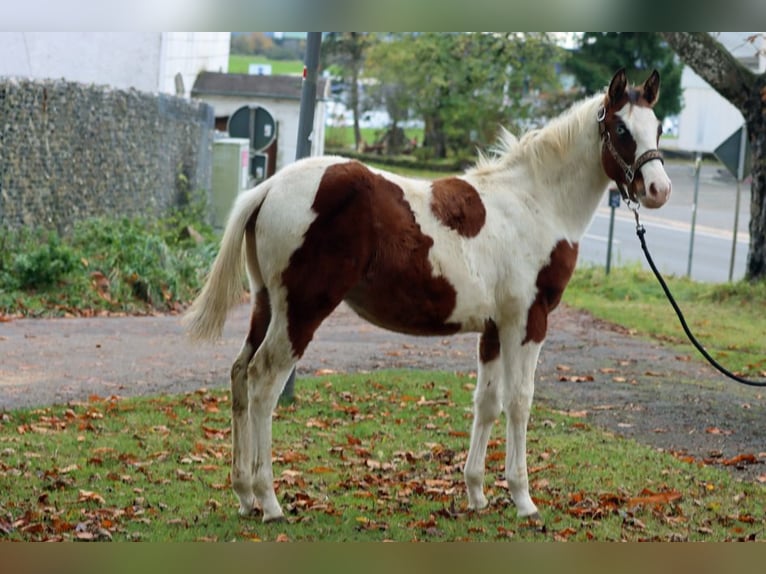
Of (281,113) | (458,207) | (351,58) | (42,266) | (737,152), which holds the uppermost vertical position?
(351,58)

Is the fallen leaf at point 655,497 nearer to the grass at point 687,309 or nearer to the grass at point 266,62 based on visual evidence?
the grass at point 687,309

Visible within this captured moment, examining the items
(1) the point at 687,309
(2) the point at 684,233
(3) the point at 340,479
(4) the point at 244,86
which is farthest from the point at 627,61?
(3) the point at 340,479

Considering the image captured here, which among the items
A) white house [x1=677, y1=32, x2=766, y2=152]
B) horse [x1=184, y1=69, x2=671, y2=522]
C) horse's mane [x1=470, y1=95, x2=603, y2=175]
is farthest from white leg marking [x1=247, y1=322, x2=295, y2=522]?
white house [x1=677, y1=32, x2=766, y2=152]

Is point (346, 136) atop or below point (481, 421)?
atop

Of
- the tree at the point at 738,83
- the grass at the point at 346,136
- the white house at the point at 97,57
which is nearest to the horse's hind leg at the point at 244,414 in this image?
the tree at the point at 738,83

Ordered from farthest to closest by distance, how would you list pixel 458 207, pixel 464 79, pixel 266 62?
1. pixel 266 62
2. pixel 464 79
3. pixel 458 207

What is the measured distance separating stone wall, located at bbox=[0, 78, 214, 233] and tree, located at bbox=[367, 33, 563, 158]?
50.5 feet

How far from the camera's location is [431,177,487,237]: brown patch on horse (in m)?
6.18

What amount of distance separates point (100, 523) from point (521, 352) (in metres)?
2.31

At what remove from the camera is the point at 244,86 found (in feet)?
89.6

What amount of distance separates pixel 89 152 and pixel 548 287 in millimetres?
11931

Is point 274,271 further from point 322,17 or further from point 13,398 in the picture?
point 13,398

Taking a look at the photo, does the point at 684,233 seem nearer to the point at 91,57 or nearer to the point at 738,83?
the point at 738,83

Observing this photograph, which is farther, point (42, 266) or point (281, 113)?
point (281, 113)
